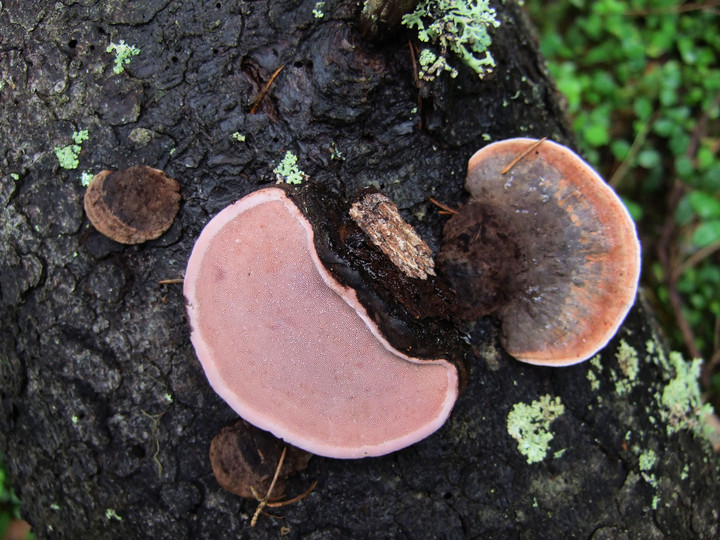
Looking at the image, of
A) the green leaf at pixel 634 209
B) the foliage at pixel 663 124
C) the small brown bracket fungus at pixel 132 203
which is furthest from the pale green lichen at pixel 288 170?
the green leaf at pixel 634 209

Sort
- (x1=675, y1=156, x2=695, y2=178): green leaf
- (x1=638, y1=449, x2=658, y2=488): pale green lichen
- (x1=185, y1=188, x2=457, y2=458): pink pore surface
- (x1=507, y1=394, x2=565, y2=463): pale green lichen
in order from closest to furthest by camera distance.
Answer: (x1=185, y1=188, x2=457, y2=458): pink pore surface < (x1=507, y1=394, x2=565, y2=463): pale green lichen < (x1=638, y1=449, x2=658, y2=488): pale green lichen < (x1=675, y1=156, x2=695, y2=178): green leaf

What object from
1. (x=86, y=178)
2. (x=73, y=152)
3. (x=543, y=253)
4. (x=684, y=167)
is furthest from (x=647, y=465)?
(x=73, y=152)

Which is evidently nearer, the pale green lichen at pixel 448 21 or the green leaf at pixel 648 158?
the pale green lichen at pixel 448 21

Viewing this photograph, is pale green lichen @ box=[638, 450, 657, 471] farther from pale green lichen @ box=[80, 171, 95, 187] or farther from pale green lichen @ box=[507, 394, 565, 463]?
pale green lichen @ box=[80, 171, 95, 187]

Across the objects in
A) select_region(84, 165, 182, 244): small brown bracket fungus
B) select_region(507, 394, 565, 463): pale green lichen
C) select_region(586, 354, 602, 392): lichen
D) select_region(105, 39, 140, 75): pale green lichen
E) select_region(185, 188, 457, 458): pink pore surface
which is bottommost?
select_region(507, 394, 565, 463): pale green lichen

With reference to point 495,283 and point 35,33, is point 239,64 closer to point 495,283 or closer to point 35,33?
point 35,33

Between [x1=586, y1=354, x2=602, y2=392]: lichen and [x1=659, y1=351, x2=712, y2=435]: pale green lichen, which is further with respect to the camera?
[x1=659, y1=351, x2=712, y2=435]: pale green lichen

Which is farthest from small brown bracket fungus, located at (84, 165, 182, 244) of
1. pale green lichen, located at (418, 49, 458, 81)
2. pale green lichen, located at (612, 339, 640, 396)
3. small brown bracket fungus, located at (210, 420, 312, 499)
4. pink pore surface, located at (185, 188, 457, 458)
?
pale green lichen, located at (612, 339, 640, 396)

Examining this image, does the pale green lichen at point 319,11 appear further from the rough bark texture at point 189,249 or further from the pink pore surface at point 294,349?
the pink pore surface at point 294,349
